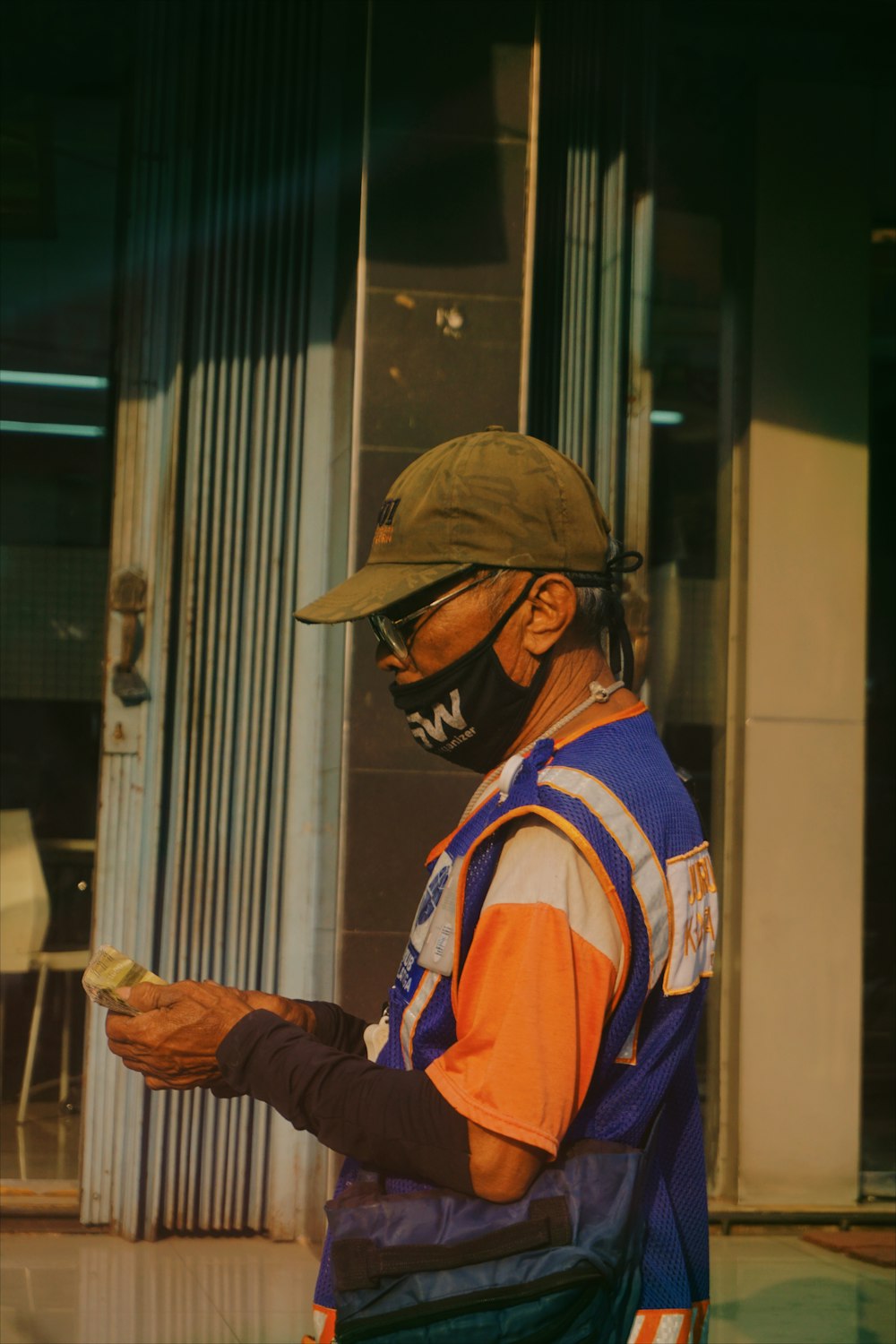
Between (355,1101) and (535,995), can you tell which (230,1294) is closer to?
(355,1101)

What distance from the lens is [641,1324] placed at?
2027 millimetres

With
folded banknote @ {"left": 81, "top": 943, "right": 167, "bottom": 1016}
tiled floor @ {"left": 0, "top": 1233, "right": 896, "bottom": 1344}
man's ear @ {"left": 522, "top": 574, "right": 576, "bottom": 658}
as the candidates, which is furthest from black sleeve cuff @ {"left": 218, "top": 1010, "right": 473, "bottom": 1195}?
tiled floor @ {"left": 0, "top": 1233, "right": 896, "bottom": 1344}

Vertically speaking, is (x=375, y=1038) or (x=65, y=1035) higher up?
(x=375, y=1038)

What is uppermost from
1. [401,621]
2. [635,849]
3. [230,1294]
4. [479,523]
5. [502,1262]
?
[479,523]

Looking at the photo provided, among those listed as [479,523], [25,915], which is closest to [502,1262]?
[479,523]

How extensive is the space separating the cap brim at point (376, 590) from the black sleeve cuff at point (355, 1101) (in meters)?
0.55

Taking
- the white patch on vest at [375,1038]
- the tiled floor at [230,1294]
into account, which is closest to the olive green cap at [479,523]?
the white patch on vest at [375,1038]

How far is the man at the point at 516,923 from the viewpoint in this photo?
6.29 feet

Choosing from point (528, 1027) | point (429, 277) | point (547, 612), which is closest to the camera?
point (528, 1027)

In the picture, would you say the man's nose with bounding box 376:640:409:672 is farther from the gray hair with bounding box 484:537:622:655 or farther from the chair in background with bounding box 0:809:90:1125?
the chair in background with bounding box 0:809:90:1125

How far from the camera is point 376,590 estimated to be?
2.22 m

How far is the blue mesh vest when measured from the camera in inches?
79.2

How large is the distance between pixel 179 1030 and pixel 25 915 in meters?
4.29

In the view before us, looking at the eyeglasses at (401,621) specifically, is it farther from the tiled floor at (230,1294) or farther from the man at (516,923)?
the tiled floor at (230,1294)
